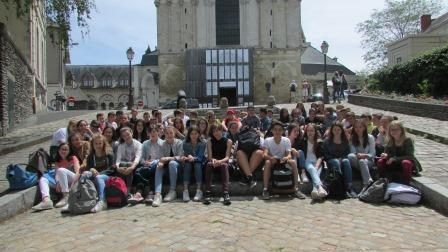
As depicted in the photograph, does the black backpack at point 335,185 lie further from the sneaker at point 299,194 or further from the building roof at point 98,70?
the building roof at point 98,70

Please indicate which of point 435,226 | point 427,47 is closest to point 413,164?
point 435,226

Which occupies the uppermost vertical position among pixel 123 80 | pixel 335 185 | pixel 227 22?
pixel 227 22

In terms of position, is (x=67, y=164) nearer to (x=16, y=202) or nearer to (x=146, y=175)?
(x=16, y=202)

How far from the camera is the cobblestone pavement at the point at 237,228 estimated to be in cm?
531

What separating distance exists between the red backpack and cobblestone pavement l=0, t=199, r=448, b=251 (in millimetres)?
228

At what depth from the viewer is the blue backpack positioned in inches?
298

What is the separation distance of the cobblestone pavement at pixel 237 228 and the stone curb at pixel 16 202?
0.42ft

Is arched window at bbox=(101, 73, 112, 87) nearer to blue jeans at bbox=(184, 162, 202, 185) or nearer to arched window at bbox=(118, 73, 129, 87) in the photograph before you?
arched window at bbox=(118, 73, 129, 87)

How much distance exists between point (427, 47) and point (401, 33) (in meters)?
17.0

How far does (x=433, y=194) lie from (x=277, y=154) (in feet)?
8.44

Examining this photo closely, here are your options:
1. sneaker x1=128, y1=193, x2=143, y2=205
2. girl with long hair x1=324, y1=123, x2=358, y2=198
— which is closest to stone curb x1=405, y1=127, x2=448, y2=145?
girl with long hair x1=324, y1=123, x2=358, y2=198

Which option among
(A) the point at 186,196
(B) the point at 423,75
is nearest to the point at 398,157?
(A) the point at 186,196

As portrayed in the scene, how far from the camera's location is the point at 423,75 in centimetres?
2312

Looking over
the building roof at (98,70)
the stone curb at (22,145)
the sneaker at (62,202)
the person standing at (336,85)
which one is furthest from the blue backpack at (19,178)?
the building roof at (98,70)
